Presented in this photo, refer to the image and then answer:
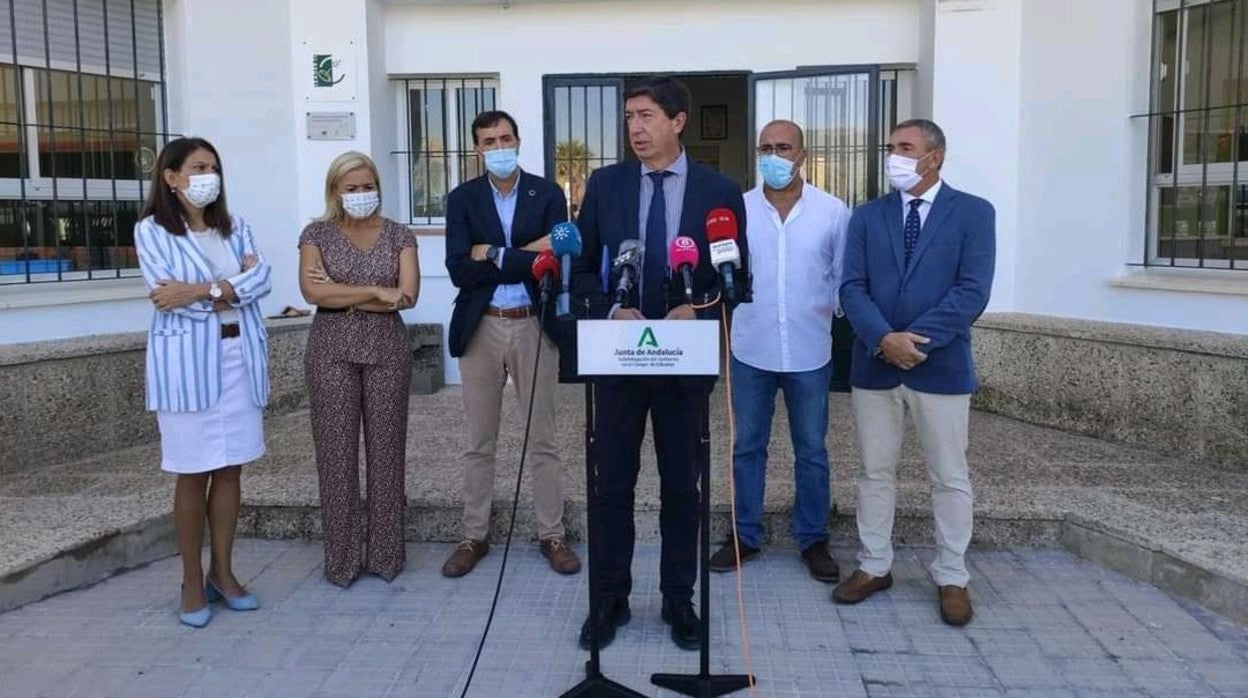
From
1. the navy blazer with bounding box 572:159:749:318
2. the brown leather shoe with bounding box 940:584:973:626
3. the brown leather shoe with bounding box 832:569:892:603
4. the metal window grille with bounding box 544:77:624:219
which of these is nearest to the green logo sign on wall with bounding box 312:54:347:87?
the metal window grille with bounding box 544:77:624:219

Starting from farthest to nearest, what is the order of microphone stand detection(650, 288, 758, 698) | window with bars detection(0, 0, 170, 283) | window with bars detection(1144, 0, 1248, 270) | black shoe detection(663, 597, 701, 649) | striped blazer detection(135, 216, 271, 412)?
window with bars detection(0, 0, 170, 283) → window with bars detection(1144, 0, 1248, 270) → striped blazer detection(135, 216, 271, 412) → black shoe detection(663, 597, 701, 649) → microphone stand detection(650, 288, 758, 698)

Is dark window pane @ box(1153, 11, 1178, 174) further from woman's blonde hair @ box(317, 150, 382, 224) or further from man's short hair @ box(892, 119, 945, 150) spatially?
woman's blonde hair @ box(317, 150, 382, 224)

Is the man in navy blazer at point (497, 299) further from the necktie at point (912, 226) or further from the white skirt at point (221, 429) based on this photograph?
the necktie at point (912, 226)

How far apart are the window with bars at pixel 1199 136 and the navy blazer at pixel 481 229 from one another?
424 centimetres

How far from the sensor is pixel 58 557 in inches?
177

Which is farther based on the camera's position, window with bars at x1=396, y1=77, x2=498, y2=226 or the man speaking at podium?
window with bars at x1=396, y1=77, x2=498, y2=226

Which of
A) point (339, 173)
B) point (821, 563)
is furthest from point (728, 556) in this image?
point (339, 173)

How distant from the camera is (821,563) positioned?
4586 mm

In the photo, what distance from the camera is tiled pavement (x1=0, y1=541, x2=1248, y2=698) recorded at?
366 centimetres

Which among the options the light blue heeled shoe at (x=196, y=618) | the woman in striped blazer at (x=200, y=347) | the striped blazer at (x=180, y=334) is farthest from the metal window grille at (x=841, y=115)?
the light blue heeled shoe at (x=196, y=618)

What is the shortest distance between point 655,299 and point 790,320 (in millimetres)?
936

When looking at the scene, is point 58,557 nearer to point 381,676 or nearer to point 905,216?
point 381,676

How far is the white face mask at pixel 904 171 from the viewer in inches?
159

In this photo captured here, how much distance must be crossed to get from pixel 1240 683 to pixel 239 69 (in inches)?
272
